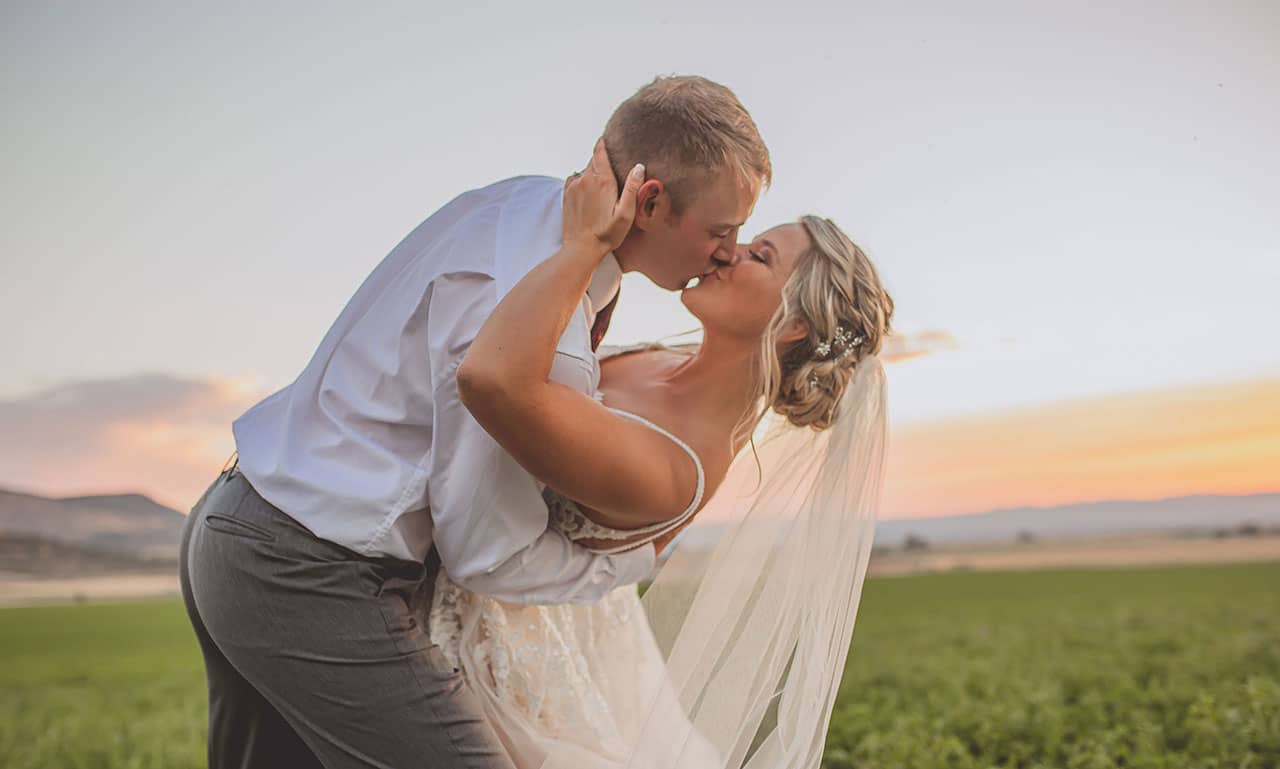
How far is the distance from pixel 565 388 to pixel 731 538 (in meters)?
1.24

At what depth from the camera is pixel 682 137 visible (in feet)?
7.73

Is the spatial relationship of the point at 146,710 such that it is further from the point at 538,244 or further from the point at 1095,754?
the point at 538,244

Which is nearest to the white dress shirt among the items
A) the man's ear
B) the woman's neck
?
the man's ear

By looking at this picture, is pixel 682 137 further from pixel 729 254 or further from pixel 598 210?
pixel 729 254

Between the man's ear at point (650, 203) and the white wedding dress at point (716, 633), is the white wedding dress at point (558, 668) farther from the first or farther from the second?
the man's ear at point (650, 203)

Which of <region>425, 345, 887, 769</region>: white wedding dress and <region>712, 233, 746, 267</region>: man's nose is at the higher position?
<region>712, 233, 746, 267</region>: man's nose

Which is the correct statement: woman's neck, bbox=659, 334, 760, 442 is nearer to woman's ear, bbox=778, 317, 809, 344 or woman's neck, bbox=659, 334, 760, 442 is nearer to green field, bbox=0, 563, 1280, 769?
woman's ear, bbox=778, 317, 809, 344

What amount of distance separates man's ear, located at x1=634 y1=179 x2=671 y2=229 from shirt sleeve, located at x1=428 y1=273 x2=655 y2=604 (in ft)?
1.17

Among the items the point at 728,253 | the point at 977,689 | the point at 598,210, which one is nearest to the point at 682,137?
the point at 598,210

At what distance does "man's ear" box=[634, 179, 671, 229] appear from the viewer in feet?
7.69

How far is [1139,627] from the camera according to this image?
29.1ft

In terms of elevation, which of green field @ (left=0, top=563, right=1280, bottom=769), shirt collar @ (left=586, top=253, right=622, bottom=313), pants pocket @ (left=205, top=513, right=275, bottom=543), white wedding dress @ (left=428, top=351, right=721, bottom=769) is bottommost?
green field @ (left=0, top=563, right=1280, bottom=769)

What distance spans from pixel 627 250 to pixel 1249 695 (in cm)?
463

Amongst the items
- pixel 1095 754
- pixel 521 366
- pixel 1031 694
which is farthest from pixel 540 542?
pixel 1031 694
